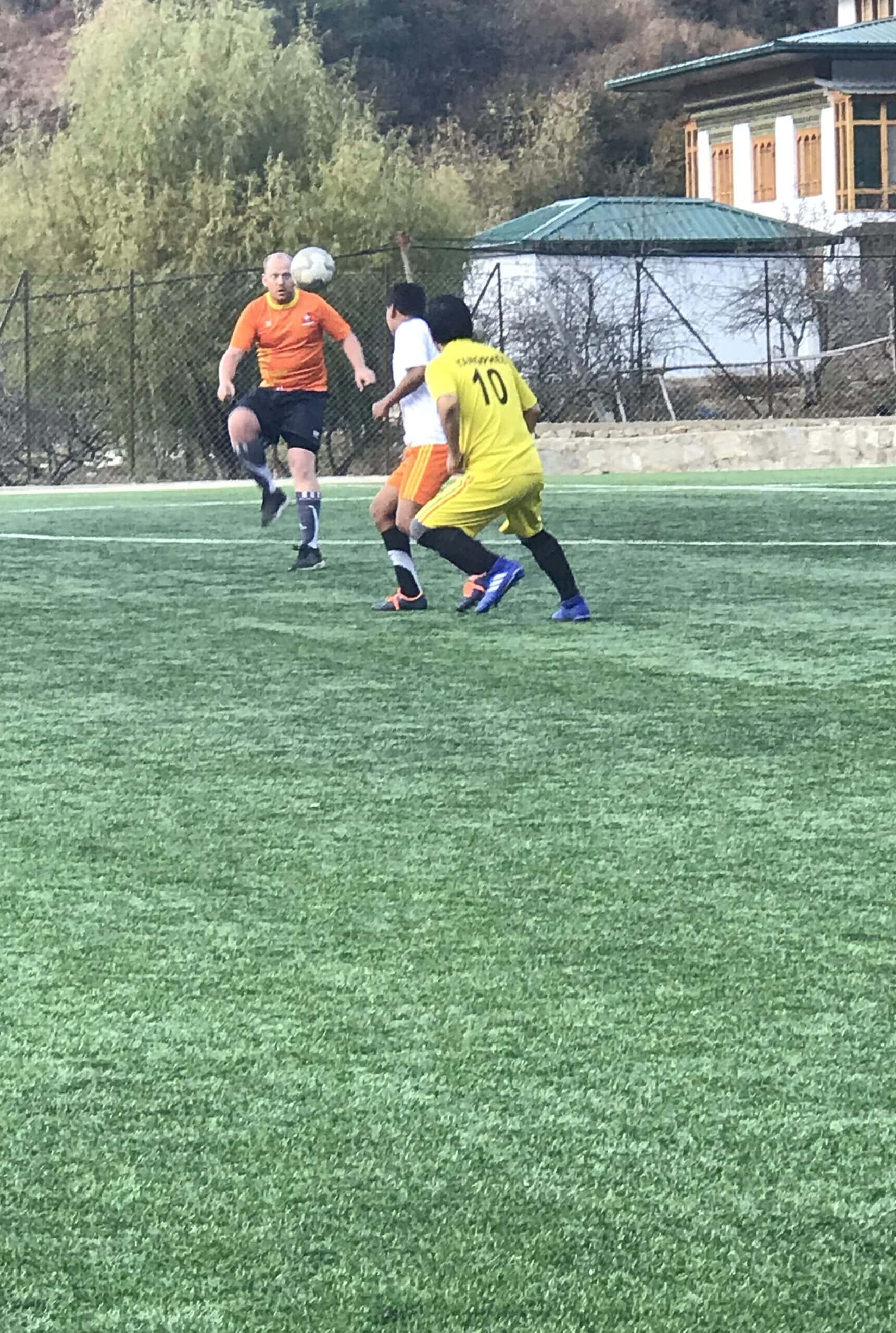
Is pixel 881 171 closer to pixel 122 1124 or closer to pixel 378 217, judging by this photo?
pixel 378 217

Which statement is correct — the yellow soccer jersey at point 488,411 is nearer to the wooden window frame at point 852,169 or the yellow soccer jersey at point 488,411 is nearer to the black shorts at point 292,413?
the black shorts at point 292,413

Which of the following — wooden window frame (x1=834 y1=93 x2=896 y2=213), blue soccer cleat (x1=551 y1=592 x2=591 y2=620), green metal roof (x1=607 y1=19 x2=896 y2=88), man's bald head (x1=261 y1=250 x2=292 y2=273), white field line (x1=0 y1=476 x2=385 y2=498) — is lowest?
white field line (x1=0 y1=476 x2=385 y2=498)

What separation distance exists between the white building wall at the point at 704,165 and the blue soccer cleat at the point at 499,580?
50539mm

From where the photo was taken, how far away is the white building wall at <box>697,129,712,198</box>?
58.2 metres

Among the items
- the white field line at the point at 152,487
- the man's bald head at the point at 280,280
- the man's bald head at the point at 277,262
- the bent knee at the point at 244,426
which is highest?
the man's bald head at the point at 277,262

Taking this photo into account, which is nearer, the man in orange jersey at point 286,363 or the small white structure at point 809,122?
the man in orange jersey at point 286,363

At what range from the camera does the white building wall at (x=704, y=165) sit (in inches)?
2292

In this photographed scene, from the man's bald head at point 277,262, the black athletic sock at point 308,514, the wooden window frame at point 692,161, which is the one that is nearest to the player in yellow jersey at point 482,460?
the black athletic sock at point 308,514

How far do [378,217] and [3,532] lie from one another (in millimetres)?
16344

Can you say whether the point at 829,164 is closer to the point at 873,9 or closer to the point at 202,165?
the point at 873,9

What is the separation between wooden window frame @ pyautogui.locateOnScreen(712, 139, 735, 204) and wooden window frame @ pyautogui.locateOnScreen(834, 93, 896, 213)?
13.2 feet

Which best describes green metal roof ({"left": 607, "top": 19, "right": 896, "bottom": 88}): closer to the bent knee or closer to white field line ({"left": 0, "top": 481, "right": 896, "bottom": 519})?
white field line ({"left": 0, "top": 481, "right": 896, "bottom": 519})

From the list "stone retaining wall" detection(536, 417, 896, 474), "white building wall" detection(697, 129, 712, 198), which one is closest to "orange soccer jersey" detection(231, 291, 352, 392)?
"stone retaining wall" detection(536, 417, 896, 474)

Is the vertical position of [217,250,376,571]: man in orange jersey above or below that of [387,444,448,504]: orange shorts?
above
